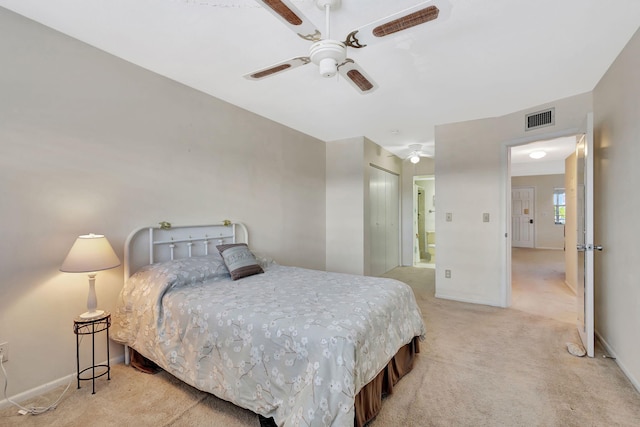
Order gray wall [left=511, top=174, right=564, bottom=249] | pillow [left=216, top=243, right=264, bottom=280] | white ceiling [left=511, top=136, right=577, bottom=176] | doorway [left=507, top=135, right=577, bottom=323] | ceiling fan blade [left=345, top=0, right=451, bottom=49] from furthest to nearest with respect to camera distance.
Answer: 1. gray wall [left=511, top=174, right=564, bottom=249]
2. white ceiling [left=511, top=136, right=577, bottom=176]
3. doorway [left=507, top=135, right=577, bottom=323]
4. pillow [left=216, top=243, right=264, bottom=280]
5. ceiling fan blade [left=345, top=0, right=451, bottom=49]

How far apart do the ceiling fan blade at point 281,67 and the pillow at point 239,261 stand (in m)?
1.56

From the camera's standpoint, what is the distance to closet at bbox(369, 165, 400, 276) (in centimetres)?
532

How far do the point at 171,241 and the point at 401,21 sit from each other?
2539 mm

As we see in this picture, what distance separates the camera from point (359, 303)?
1.91 metres

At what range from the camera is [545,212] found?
906 centimetres

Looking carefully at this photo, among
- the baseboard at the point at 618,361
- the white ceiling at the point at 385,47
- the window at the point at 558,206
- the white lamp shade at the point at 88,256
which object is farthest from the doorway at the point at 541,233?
the white lamp shade at the point at 88,256

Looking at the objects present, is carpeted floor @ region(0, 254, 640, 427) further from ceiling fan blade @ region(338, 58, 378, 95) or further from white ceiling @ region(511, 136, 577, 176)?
white ceiling @ region(511, 136, 577, 176)

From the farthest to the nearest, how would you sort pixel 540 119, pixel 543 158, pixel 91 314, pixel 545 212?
pixel 545 212
pixel 543 158
pixel 540 119
pixel 91 314

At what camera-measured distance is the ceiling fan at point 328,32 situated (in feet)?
4.23

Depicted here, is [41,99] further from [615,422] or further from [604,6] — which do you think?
[615,422]

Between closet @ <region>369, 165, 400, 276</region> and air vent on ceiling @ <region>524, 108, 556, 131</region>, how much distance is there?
2315 millimetres

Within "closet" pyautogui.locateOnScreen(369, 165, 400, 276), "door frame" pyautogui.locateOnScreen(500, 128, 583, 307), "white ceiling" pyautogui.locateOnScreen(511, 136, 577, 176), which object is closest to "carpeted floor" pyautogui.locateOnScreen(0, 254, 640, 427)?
"door frame" pyautogui.locateOnScreen(500, 128, 583, 307)

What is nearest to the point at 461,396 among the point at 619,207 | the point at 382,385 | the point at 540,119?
the point at 382,385

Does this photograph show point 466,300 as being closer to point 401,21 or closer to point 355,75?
point 355,75
